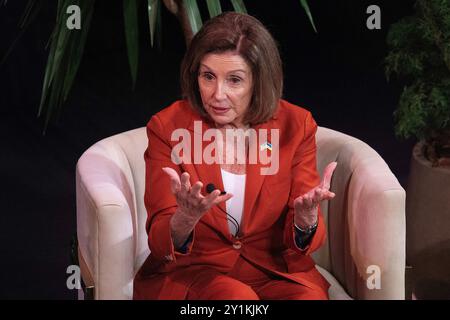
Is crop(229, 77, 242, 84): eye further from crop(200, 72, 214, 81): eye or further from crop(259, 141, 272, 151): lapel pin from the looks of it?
crop(259, 141, 272, 151): lapel pin

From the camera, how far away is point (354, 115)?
478 cm

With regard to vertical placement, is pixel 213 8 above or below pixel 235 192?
above

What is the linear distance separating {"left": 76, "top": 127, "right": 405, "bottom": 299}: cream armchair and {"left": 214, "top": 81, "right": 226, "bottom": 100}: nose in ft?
1.26

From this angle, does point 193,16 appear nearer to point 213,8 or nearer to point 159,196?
point 213,8

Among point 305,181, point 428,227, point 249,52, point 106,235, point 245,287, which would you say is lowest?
point 428,227

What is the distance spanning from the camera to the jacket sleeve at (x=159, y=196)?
2.61 meters

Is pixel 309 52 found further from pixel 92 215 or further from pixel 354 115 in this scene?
pixel 92 215

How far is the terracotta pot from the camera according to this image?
12.0 feet

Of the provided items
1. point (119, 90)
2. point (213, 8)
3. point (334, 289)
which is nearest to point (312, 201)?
point (334, 289)

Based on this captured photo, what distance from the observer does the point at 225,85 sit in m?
2.68

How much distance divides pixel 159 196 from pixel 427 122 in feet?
4.71

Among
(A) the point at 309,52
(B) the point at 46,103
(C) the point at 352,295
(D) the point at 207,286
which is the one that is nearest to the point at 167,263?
(D) the point at 207,286

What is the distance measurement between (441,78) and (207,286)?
151 centimetres

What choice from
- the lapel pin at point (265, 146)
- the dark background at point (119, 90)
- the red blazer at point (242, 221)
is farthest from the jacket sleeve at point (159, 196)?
the dark background at point (119, 90)
